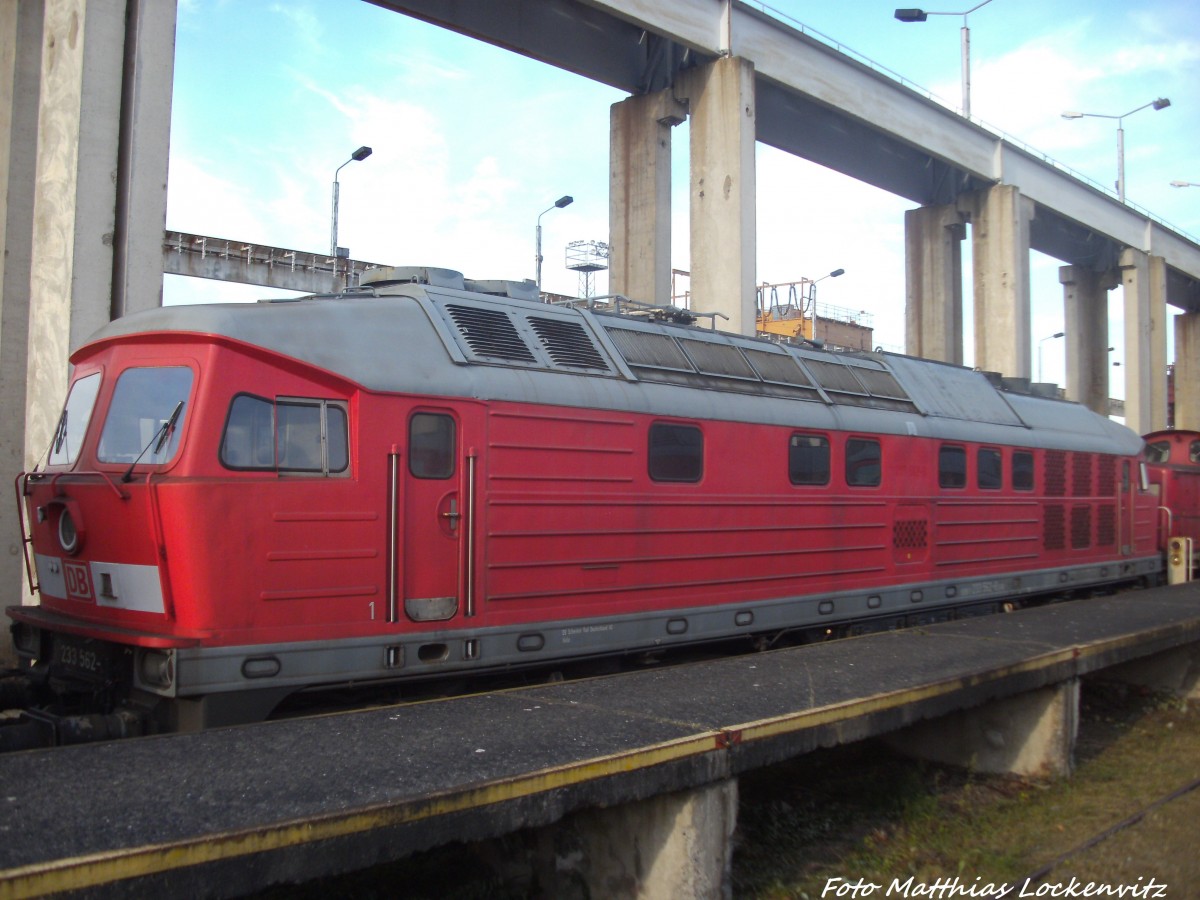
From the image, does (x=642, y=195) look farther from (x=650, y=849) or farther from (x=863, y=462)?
(x=650, y=849)

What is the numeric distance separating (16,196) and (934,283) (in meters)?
22.4

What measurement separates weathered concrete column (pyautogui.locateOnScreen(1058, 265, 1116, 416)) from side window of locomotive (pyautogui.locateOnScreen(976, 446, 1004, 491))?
2554 cm

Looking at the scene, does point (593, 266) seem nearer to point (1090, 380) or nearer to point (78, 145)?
point (1090, 380)

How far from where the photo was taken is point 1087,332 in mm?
36688

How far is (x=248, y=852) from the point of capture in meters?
3.55

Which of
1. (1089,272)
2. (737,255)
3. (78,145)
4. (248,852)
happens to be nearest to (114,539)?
(248,852)

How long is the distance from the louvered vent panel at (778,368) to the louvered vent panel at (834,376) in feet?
0.99

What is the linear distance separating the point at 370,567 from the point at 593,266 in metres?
52.5

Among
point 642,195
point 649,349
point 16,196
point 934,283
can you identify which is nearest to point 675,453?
point 649,349

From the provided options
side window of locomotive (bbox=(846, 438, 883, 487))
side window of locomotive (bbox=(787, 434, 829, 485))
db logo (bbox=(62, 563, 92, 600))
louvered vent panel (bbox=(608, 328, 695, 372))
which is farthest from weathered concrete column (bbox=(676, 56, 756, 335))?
db logo (bbox=(62, 563, 92, 600))

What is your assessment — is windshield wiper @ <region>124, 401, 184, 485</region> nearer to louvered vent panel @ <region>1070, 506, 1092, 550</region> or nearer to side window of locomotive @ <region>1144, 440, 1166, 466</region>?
louvered vent panel @ <region>1070, 506, 1092, 550</region>

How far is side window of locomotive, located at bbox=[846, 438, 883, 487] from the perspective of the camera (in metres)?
10.6

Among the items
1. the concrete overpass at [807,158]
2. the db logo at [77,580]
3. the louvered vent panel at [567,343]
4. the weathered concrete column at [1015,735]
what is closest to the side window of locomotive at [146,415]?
the db logo at [77,580]

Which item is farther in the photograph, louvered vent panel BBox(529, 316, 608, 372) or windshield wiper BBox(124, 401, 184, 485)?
louvered vent panel BBox(529, 316, 608, 372)
